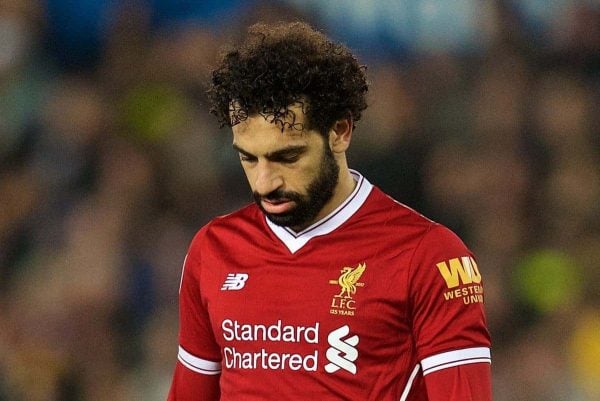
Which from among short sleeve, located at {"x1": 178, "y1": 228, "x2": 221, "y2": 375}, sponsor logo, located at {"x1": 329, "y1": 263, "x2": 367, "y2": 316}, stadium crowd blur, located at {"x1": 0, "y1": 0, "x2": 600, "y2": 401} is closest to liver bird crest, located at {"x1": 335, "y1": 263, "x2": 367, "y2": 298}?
sponsor logo, located at {"x1": 329, "y1": 263, "x2": 367, "y2": 316}

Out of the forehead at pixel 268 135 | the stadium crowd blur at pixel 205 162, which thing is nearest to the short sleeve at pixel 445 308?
the forehead at pixel 268 135

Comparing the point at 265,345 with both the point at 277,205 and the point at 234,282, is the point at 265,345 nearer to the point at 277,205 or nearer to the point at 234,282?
the point at 234,282

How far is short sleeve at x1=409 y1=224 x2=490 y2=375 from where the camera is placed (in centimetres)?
205

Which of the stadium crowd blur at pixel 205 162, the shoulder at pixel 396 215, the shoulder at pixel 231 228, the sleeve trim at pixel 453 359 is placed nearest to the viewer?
Answer: the sleeve trim at pixel 453 359

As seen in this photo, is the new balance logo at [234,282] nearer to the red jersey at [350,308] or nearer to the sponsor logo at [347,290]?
the red jersey at [350,308]

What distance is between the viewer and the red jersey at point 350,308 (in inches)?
81.7

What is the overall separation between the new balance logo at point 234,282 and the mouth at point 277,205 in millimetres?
211

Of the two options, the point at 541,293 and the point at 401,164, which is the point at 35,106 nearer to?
the point at 401,164

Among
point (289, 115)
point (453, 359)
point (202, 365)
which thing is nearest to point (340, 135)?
point (289, 115)

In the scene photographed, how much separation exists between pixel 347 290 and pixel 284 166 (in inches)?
11.2

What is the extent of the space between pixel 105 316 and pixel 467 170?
4.90 ft

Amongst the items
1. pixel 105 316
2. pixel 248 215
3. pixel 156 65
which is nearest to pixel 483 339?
pixel 248 215

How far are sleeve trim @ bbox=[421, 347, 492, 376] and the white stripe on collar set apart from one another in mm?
357

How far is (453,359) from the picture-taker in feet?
6.70
